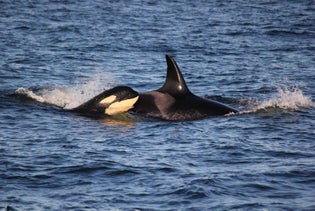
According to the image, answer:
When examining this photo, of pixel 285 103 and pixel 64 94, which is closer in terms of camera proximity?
pixel 285 103

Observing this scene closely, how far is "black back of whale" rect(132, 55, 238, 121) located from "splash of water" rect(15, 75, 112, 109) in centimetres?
234

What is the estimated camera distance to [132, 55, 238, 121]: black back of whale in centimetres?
1806

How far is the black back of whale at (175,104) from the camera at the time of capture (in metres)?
18.1

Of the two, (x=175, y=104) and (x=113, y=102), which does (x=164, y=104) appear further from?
(x=113, y=102)

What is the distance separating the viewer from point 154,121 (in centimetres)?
1786

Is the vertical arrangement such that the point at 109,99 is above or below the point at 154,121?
above

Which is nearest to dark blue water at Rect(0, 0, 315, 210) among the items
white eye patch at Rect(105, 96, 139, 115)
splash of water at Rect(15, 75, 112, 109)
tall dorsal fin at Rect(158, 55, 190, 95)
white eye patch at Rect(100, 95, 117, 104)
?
splash of water at Rect(15, 75, 112, 109)

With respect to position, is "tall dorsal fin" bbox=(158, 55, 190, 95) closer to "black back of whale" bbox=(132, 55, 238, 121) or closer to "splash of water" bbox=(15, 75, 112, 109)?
"black back of whale" bbox=(132, 55, 238, 121)

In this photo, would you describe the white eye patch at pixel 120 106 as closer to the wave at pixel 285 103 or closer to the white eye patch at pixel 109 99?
the white eye patch at pixel 109 99

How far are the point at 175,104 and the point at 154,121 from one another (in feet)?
2.57

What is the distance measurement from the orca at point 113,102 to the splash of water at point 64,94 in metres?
1.39

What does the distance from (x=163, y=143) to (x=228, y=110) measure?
11.3 feet

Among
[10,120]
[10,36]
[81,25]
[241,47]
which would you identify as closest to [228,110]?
[10,120]

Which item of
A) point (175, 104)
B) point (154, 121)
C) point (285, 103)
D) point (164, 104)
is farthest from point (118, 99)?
point (285, 103)
